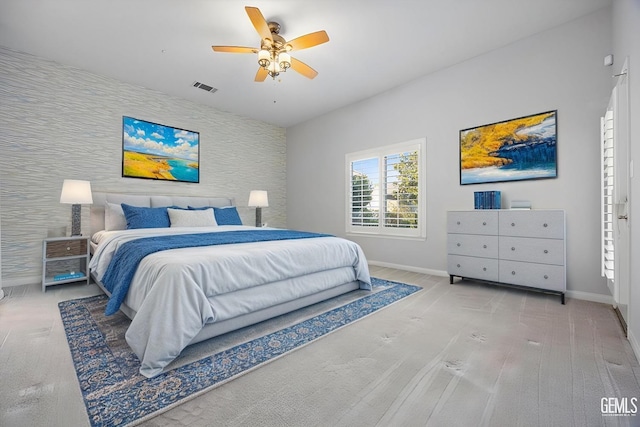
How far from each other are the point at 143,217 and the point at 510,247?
444 cm

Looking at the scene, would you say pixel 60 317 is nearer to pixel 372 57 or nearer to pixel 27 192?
pixel 27 192

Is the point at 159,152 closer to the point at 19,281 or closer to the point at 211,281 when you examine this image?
the point at 19,281

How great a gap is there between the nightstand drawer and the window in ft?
12.7

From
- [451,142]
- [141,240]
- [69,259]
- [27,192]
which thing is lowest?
[69,259]

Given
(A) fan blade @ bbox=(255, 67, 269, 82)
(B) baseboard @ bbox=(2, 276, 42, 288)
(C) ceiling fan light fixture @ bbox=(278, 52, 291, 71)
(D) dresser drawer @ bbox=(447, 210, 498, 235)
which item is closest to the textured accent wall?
(B) baseboard @ bbox=(2, 276, 42, 288)

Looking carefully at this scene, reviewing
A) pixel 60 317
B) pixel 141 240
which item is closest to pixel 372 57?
pixel 141 240

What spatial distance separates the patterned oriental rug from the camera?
4.53 feet

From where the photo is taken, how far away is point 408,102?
4.33m

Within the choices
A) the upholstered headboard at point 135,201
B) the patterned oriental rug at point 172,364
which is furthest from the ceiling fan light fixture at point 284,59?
the upholstered headboard at point 135,201

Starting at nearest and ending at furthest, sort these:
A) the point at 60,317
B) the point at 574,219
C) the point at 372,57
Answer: the point at 60,317 < the point at 574,219 < the point at 372,57

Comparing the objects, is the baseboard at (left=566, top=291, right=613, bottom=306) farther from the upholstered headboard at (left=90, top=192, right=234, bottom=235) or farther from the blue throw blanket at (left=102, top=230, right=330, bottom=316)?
the upholstered headboard at (left=90, top=192, right=234, bottom=235)

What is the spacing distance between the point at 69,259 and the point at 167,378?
324cm

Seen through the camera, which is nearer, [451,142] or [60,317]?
[60,317]

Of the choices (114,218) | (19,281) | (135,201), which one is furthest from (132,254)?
(19,281)
